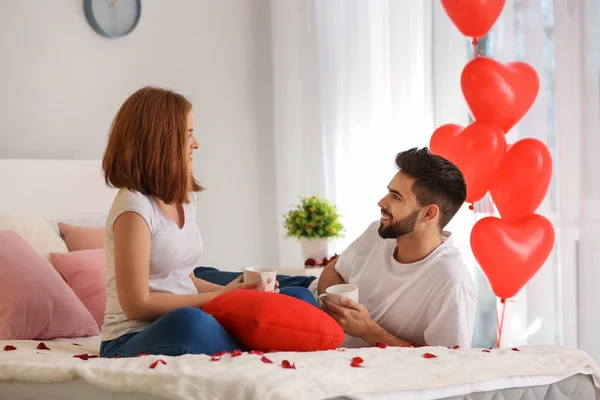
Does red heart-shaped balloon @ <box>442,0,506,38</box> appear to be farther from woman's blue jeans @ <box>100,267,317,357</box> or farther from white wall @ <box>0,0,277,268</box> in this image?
woman's blue jeans @ <box>100,267,317,357</box>

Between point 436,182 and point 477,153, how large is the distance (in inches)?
32.6

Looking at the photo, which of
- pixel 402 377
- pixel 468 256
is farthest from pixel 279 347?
pixel 468 256

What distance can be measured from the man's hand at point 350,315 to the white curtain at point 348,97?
203cm

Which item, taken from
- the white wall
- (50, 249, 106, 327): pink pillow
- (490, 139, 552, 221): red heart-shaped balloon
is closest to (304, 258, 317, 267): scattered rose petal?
the white wall

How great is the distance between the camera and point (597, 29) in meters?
3.36

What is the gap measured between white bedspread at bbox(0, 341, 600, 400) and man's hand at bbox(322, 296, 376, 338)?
293mm

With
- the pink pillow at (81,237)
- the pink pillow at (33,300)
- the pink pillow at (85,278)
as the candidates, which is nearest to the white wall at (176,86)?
the pink pillow at (81,237)

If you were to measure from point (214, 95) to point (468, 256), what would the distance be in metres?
1.69

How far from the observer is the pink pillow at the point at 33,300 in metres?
2.38

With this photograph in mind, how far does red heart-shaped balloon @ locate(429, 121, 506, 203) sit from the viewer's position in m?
3.06

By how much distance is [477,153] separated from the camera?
306 centimetres

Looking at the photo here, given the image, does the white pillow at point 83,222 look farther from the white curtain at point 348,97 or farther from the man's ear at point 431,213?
the man's ear at point 431,213

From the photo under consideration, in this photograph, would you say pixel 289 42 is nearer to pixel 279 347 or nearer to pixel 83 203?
pixel 83 203

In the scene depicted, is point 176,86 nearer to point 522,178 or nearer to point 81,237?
point 81,237
